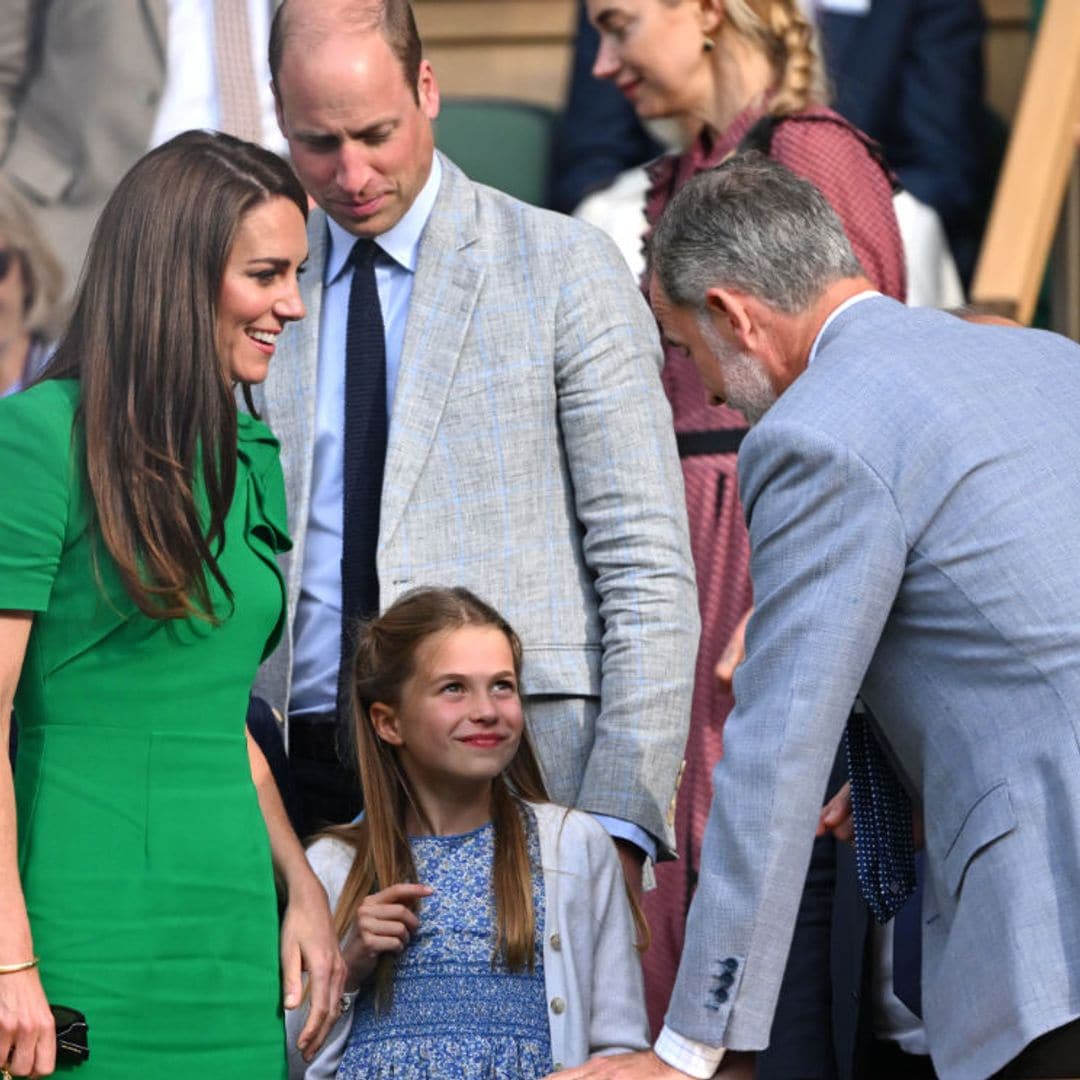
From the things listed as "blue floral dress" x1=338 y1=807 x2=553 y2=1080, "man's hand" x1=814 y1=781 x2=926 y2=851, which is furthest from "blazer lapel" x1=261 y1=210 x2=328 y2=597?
"man's hand" x1=814 y1=781 x2=926 y2=851

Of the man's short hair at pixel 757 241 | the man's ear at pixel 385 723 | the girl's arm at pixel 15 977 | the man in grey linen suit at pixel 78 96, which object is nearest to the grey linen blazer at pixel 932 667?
the man's short hair at pixel 757 241

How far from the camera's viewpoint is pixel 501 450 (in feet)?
12.1

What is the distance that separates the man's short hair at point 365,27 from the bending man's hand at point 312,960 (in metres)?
1.37

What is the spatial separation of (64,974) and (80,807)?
0.66 ft

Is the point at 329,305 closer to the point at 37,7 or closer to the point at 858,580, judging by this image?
the point at 858,580

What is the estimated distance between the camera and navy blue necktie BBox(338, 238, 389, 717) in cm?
372

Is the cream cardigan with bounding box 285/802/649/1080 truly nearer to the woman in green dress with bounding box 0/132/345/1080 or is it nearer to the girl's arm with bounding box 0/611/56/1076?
the woman in green dress with bounding box 0/132/345/1080

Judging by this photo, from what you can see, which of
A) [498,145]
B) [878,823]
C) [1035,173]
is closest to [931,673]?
[878,823]

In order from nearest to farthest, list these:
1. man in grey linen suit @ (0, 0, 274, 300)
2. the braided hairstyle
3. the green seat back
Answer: the braided hairstyle, man in grey linen suit @ (0, 0, 274, 300), the green seat back

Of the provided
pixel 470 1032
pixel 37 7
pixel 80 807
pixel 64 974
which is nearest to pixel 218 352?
pixel 80 807

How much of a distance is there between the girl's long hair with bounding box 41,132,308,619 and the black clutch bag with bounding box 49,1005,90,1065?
49 cm

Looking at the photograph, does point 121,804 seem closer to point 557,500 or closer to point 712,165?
point 557,500

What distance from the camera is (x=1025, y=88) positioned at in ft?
19.5

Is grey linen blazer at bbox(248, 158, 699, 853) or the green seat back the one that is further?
the green seat back
